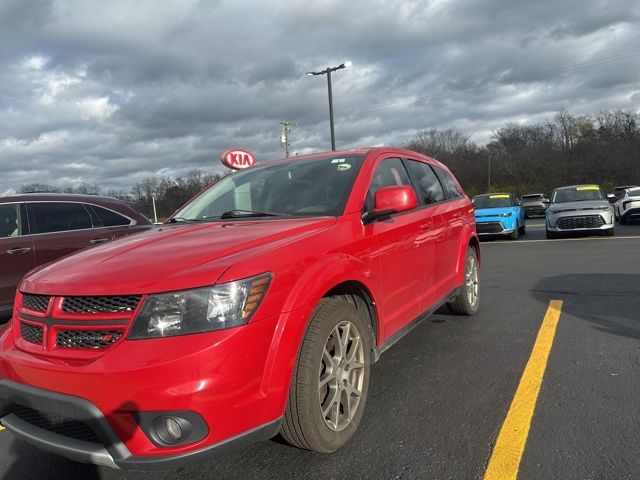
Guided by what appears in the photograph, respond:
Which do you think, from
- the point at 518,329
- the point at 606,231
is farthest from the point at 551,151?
the point at 518,329

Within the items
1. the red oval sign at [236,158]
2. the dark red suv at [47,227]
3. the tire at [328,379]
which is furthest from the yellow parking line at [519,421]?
the red oval sign at [236,158]

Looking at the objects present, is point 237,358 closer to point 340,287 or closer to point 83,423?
point 83,423

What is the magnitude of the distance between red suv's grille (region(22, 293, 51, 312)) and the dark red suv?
9.54 ft

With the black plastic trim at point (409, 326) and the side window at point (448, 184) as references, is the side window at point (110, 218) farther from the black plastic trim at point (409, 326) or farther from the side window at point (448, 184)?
the black plastic trim at point (409, 326)

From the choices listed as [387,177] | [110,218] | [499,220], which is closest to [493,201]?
[499,220]

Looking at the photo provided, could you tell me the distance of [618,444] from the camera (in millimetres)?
2484

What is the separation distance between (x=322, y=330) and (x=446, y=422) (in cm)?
109

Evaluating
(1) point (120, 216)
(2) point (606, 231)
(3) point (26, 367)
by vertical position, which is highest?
(1) point (120, 216)

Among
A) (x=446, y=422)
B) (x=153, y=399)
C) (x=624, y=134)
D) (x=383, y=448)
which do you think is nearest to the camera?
(x=153, y=399)

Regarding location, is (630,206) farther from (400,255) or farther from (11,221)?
(11,221)

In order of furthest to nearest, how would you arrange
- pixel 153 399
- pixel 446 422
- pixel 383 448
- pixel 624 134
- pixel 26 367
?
pixel 624 134 < pixel 446 422 < pixel 383 448 < pixel 26 367 < pixel 153 399

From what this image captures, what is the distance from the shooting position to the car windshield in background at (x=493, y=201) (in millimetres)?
15203

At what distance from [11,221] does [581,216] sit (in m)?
12.9

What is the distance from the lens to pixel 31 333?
2275mm
